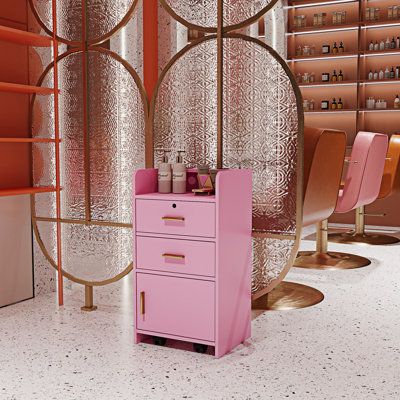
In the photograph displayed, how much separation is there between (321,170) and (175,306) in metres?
1.30

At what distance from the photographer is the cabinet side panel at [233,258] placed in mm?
2518

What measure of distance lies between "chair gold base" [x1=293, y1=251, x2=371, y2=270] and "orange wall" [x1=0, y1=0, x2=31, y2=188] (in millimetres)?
2164

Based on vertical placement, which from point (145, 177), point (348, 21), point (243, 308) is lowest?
point (243, 308)

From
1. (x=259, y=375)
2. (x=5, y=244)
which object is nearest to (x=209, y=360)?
(x=259, y=375)

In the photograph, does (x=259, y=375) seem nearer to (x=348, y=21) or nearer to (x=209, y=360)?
(x=209, y=360)

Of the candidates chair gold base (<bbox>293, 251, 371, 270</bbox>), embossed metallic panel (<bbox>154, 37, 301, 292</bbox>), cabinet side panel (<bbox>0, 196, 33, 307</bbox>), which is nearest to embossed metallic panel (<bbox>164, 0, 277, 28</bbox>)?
embossed metallic panel (<bbox>154, 37, 301, 292</bbox>)

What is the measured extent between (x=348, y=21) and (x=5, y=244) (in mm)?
5314

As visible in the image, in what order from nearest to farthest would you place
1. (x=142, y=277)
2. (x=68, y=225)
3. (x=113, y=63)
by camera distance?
(x=142, y=277) < (x=113, y=63) < (x=68, y=225)

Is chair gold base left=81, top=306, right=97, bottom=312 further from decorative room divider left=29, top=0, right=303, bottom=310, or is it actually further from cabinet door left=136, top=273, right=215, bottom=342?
cabinet door left=136, top=273, right=215, bottom=342

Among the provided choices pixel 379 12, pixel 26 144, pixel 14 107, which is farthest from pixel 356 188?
pixel 379 12

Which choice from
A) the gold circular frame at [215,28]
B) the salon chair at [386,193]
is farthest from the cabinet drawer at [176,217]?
the salon chair at [386,193]

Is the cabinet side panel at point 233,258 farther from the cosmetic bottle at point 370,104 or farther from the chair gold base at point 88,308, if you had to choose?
the cosmetic bottle at point 370,104

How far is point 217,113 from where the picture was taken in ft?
9.77

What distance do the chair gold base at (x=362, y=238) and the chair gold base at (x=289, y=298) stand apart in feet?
6.18
